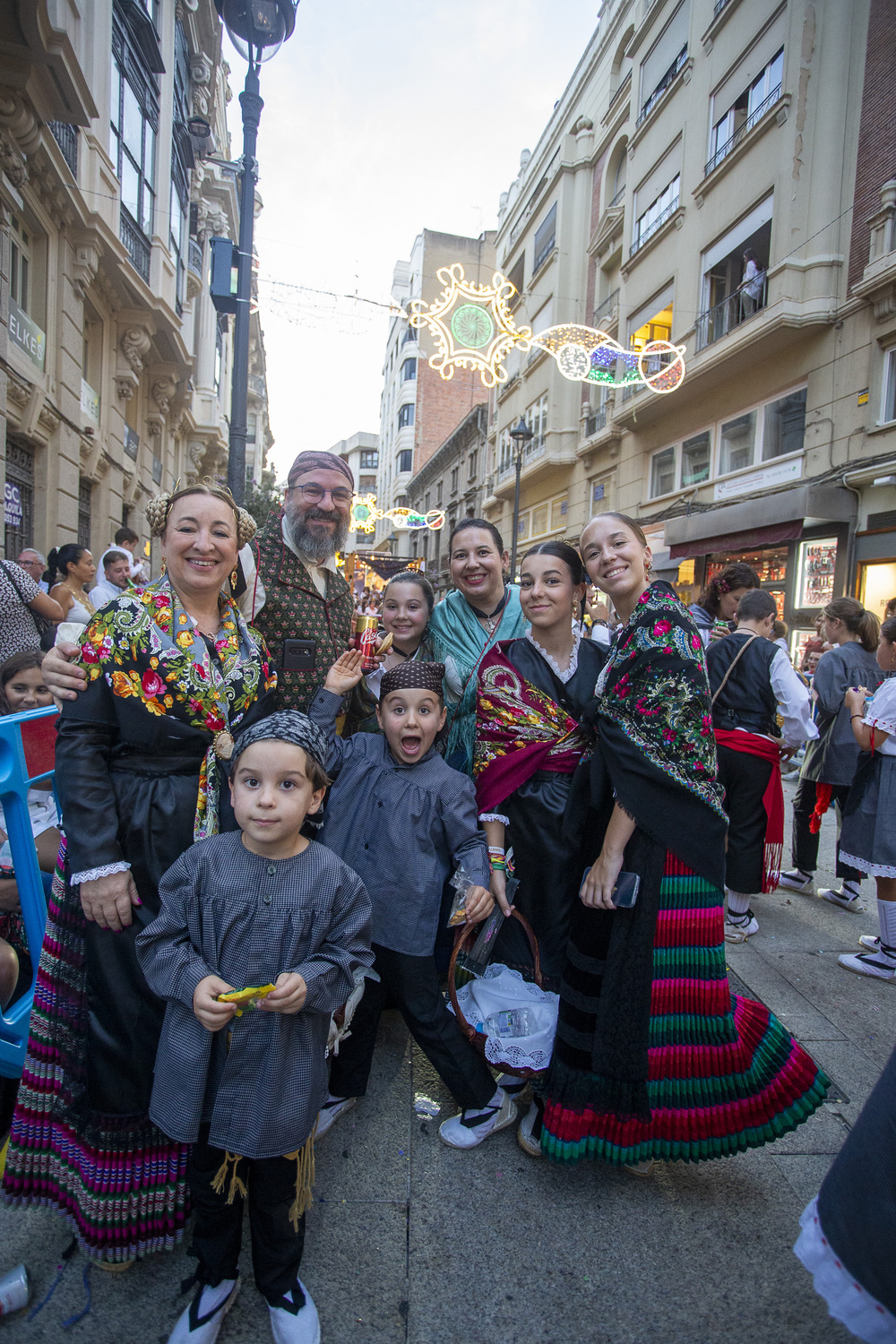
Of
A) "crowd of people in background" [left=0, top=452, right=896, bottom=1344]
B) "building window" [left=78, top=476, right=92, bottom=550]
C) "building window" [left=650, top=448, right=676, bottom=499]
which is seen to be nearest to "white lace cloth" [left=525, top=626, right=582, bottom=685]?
"crowd of people in background" [left=0, top=452, right=896, bottom=1344]

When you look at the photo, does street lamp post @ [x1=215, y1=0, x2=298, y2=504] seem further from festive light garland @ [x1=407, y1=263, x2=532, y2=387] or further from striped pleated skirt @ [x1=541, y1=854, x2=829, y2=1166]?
striped pleated skirt @ [x1=541, y1=854, x2=829, y2=1166]

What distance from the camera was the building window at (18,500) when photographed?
8.55 m

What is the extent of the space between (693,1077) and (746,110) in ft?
55.4

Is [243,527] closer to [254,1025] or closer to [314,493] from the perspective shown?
[314,493]

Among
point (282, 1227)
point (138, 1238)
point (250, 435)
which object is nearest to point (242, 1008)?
point (282, 1227)

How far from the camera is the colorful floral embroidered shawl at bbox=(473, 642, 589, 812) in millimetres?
2324

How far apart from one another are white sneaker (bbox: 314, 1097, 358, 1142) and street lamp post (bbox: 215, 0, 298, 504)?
4.06 metres

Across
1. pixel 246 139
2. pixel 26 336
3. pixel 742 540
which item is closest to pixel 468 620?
pixel 246 139

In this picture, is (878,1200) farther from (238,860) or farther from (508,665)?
(508,665)

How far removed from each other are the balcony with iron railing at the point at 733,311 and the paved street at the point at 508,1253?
13.4 meters

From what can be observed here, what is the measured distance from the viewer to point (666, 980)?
202cm

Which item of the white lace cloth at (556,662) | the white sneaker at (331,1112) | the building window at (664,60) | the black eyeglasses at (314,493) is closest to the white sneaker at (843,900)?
the white lace cloth at (556,662)

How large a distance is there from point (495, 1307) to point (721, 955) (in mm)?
1102

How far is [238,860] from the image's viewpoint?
1.66 metres
